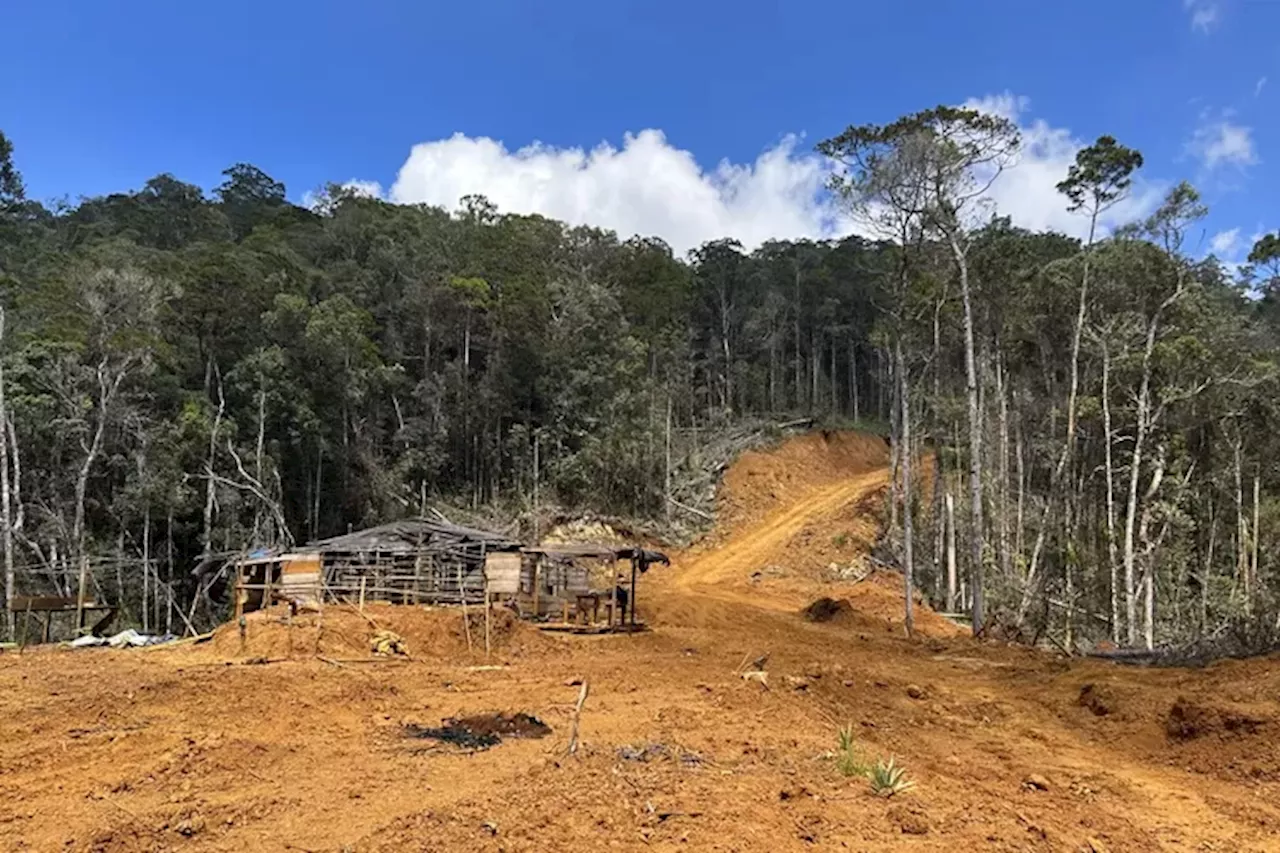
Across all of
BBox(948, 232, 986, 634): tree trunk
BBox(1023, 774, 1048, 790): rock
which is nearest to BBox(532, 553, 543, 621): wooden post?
BBox(948, 232, 986, 634): tree trunk

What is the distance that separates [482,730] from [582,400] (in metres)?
24.7

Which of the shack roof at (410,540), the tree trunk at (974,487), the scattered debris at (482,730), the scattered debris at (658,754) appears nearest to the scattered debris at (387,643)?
the shack roof at (410,540)

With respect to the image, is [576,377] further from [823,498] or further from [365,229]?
[365,229]

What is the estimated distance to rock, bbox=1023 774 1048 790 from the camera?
6.80 m

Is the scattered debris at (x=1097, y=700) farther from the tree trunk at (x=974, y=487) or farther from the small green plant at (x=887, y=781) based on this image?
the tree trunk at (x=974, y=487)

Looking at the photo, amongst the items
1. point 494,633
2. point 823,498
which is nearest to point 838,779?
point 494,633

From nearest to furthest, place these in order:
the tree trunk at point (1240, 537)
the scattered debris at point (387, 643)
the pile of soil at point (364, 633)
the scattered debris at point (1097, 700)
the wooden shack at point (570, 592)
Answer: the scattered debris at point (1097, 700), the pile of soil at point (364, 633), the scattered debris at point (387, 643), the wooden shack at point (570, 592), the tree trunk at point (1240, 537)

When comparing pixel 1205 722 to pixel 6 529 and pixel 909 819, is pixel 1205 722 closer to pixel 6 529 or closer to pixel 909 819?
pixel 909 819

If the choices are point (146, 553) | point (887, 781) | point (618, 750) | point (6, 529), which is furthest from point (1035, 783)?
point (146, 553)

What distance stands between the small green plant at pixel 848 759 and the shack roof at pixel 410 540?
1409 centimetres

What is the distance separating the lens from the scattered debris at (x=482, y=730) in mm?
7984

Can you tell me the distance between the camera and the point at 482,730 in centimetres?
835

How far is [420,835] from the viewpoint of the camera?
17.5ft

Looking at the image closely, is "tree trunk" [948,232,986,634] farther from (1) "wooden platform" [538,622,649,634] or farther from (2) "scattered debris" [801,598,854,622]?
(1) "wooden platform" [538,622,649,634]
